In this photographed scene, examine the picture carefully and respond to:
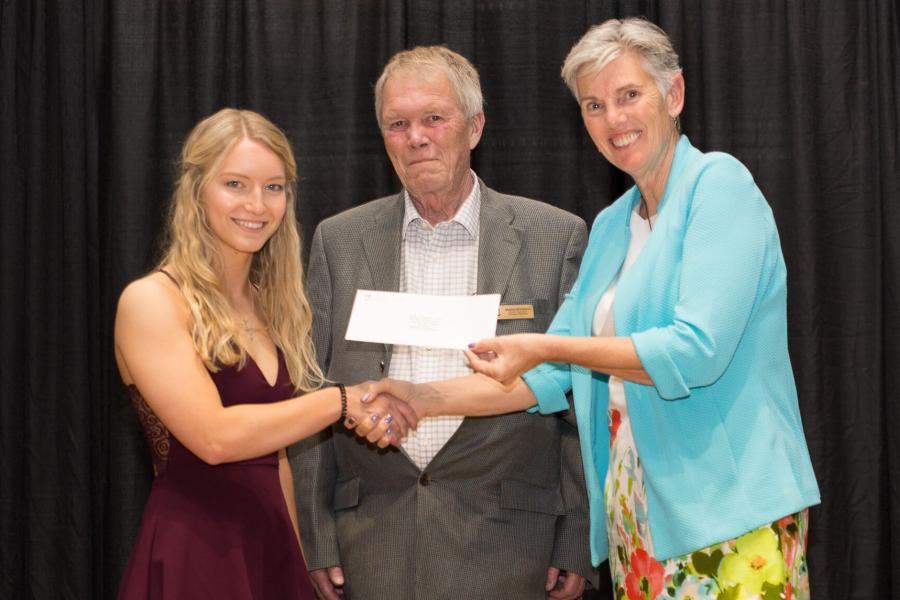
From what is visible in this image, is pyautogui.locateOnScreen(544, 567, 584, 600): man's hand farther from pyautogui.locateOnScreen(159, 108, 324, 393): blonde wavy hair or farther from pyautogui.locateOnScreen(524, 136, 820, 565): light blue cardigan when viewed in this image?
pyautogui.locateOnScreen(159, 108, 324, 393): blonde wavy hair

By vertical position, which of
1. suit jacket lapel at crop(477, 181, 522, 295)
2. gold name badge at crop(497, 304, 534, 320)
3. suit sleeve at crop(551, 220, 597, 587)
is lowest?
suit sleeve at crop(551, 220, 597, 587)

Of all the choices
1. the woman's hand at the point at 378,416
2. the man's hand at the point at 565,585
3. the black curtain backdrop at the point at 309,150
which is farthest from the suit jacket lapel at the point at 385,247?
the black curtain backdrop at the point at 309,150

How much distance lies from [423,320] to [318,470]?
2.46ft

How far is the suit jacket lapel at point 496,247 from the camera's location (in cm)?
288

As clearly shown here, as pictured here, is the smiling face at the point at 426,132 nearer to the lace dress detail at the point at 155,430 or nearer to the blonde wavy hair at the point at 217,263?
the blonde wavy hair at the point at 217,263

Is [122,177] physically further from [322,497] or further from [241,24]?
[322,497]

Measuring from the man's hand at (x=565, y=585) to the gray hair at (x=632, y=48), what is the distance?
1420mm

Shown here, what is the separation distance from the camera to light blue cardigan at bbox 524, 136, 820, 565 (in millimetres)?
2070

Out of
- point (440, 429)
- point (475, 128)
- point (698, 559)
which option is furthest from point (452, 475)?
point (475, 128)

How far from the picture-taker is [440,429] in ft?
9.39

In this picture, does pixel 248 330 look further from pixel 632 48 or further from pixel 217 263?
pixel 632 48

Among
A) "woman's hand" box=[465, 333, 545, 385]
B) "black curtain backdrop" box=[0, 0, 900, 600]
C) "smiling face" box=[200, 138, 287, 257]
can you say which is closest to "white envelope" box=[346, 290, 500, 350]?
"woman's hand" box=[465, 333, 545, 385]

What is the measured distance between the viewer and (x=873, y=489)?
394 cm

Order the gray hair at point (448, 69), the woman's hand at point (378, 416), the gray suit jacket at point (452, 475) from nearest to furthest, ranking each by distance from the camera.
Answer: the woman's hand at point (378, 416), the gray suit jacket at point (452, 475), the gray hair at point (448, 69)
